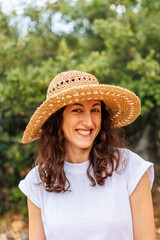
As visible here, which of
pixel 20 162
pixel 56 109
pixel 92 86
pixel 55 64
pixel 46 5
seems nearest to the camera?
pixel 92 86

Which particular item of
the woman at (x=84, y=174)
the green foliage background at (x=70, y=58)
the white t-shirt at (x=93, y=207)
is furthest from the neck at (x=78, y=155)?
the green foliage background at (x=70, y=58)

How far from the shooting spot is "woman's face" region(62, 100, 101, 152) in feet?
6.24

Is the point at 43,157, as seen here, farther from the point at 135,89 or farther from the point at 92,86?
the point at 135,89

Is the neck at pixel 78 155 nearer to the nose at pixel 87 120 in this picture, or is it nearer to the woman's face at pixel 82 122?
the woman's face at pixel 82 122

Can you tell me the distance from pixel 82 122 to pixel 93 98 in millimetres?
192

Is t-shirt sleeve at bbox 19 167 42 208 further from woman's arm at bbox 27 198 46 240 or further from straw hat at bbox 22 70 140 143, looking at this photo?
straw hat at bbox 22 70 140 143

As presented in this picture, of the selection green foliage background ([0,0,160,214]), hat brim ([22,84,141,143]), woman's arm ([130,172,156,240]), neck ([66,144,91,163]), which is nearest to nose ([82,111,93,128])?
hat brim ([22,84,141,143])

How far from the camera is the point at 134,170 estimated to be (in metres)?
1.90

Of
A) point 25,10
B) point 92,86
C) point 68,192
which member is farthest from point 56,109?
point 25,10

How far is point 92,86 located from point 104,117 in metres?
0.52

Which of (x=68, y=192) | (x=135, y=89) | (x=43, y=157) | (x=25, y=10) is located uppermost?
(x=25, y=10)

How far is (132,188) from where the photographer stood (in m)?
1.85

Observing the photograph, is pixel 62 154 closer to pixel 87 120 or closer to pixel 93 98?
pixel 87 120

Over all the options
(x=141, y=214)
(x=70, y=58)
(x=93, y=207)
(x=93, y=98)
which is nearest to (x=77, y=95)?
(x=93, y=98)
